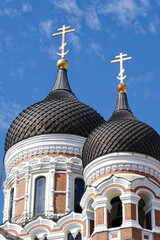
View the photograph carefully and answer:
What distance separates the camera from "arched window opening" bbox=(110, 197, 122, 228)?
79.3 ft

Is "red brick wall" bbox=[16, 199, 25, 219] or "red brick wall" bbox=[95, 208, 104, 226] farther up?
"red brick wall" bbox=[16, 199, 25, 219]

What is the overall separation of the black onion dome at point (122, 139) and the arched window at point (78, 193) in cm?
193

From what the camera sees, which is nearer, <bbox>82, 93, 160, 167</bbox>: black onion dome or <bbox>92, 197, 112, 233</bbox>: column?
<bbox>92, 197, 112, 233</bbox>: column

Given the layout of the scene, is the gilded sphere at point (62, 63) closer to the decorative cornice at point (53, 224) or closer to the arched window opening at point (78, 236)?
the decorative cornice at point (53, 224)

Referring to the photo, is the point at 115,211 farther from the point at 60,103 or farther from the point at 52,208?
the point at 60,103

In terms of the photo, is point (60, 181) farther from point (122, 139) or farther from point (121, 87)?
point (121, 87)

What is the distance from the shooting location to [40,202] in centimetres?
2659

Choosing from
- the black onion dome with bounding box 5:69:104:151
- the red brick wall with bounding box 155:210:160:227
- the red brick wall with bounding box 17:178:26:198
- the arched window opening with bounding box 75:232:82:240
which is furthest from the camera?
the black onion dome with bounding box 5:69:104:151

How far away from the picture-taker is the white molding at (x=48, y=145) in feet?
90.0

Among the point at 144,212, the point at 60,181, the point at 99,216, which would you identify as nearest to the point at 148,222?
the point at 144,212

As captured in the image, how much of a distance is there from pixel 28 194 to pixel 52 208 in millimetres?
1112

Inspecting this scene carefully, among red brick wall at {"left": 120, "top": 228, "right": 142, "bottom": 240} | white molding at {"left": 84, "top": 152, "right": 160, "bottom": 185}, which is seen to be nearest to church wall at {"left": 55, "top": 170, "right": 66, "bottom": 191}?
white molding at {"left": 84, "top": 152, "right": 160, "bottom": 185}

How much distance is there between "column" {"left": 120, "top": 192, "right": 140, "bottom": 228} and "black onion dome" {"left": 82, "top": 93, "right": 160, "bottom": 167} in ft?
5.32

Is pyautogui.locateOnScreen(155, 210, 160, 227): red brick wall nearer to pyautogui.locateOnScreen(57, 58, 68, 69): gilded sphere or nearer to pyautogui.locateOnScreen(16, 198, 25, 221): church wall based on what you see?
pyautogui.locateOnScreen(16, 198, 25, 221): church wall
